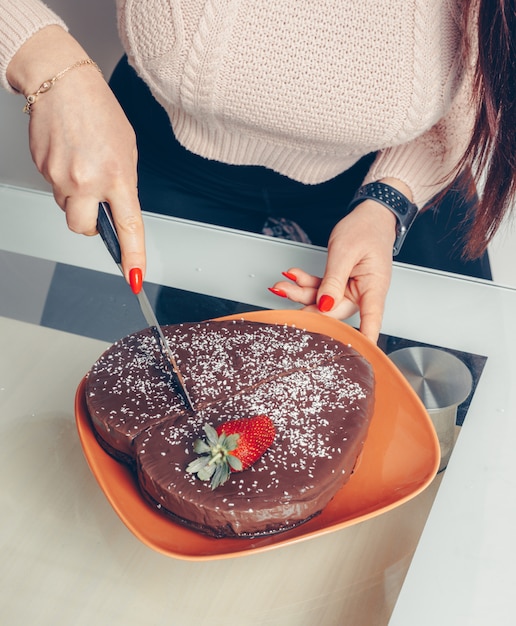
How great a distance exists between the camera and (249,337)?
30.9 inches

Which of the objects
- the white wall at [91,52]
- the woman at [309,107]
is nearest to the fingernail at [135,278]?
the woman at [309,107]

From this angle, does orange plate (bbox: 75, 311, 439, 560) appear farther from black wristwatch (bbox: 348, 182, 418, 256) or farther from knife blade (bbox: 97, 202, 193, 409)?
black wristwatch (bbox: 348, 182, 418, 256)

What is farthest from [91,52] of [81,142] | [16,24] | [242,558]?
[242,558]

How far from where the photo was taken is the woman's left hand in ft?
2.78

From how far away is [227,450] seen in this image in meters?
0.62

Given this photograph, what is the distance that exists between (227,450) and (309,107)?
0.47 m

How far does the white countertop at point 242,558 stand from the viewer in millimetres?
592

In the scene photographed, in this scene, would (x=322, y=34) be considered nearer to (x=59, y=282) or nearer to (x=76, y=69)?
(x=76, y=69)

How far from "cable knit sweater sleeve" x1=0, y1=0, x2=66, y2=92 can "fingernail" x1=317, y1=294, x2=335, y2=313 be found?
455mm

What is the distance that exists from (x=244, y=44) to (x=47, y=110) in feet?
0.83

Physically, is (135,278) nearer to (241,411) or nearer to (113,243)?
(113,243)

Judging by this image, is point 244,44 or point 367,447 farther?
point 244,44

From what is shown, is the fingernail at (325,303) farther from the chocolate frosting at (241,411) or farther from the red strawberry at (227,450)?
the red strawberry at (227,450)

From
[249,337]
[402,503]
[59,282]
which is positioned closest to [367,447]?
[402,503]
